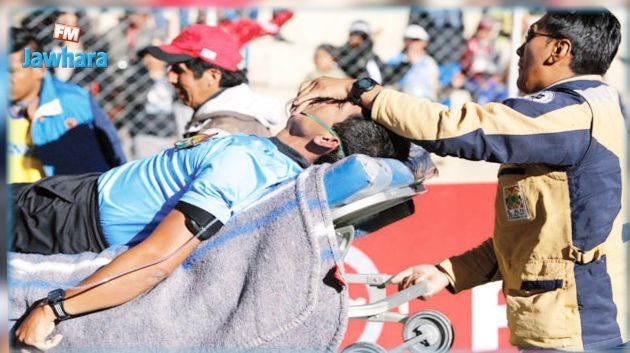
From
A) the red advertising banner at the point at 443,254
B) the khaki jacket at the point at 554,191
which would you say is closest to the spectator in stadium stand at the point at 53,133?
the red advertising banner at the point at 443,254

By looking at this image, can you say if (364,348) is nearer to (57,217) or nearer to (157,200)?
(157,200)

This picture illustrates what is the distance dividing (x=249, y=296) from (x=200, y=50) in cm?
191

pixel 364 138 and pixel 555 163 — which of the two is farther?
pixel 364 138

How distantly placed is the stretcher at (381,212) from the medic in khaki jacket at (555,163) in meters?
0.24

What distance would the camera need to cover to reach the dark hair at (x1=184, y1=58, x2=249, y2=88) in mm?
4188

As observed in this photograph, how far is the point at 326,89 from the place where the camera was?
2.71 metres

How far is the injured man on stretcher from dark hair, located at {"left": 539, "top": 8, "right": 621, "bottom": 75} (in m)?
0.63

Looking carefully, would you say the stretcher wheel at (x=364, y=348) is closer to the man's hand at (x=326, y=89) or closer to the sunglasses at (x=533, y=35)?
the man's hand at (x=326, y=89)

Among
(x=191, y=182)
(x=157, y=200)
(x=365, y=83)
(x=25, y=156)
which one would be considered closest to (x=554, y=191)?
(x=365, y=83)

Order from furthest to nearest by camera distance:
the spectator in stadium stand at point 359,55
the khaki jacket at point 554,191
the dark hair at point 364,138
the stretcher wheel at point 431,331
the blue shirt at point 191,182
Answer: the spectator in stadium stand at point 359,55, the stretcher wheel at point 431,331, the dark hair at point 364,138, the blue shirt at point 191,182, the khaki jacket at point 554,191

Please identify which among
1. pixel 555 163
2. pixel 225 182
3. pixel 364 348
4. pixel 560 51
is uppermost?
pixel 560 51

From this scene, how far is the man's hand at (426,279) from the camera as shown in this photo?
3051 mm

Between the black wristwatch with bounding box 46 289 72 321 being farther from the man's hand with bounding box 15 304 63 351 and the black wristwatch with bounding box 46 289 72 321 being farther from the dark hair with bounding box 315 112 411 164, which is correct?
the dark hair with bounding box 315 112 411 164

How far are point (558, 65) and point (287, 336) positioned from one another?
111 centimetres
